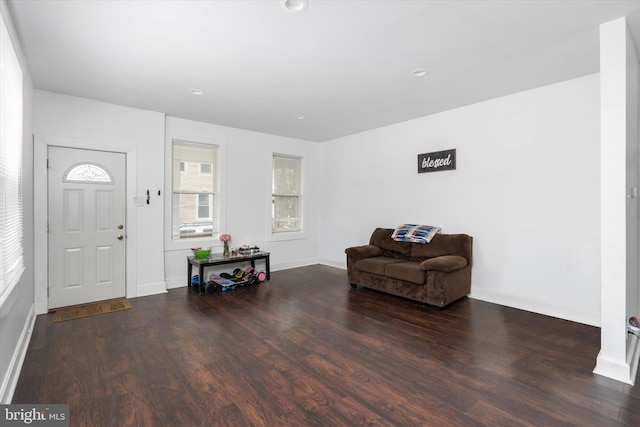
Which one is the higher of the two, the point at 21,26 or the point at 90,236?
the point at 21,26

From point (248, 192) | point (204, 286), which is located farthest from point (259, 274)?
point (248, 192)

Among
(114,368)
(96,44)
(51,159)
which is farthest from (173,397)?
(51,159)

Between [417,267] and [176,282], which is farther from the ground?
[417,267]

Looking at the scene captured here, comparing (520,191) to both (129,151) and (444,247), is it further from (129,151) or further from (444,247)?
(129,151)

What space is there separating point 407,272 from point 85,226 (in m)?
4.06

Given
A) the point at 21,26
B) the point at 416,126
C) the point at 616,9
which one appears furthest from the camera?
the point at 416,126

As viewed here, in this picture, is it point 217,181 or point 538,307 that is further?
point 217,181

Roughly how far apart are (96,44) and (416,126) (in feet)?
13.1

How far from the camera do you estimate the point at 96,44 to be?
2.63 m

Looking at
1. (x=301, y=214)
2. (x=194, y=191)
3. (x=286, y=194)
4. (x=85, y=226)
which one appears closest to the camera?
(x=85, y=226)

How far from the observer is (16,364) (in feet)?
7.63

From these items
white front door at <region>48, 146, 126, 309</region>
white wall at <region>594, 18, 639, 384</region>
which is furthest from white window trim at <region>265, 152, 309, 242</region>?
white wall at <region>594, 18, 639, 384</region>

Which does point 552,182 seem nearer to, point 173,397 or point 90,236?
point 173,397

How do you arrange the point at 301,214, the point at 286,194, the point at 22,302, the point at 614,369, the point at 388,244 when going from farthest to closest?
the point at 301,214 → the point at 286,194 → the point at 388,244 → the point at 22,302 → the point at 614,369
